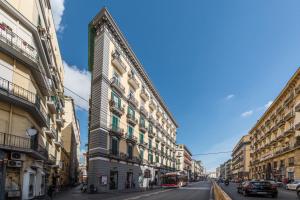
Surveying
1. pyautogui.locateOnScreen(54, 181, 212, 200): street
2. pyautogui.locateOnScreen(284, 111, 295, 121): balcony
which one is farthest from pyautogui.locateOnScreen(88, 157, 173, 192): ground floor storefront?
pyautogui.locateOnScreen(284, 111, 295, 121): balcony

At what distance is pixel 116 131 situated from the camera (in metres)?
39.3

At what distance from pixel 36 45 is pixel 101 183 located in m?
17.6

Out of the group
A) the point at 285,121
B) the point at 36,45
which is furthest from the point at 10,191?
the point at 285,121

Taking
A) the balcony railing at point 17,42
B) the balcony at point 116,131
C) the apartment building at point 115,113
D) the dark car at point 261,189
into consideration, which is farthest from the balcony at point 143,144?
the balcony railing at point 17,42

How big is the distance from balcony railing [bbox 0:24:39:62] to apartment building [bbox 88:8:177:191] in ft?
49.9

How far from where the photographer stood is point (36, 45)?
2402 cm

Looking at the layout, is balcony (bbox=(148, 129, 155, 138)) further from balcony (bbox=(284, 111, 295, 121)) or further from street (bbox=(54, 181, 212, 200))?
street (bbox=(54, 181, 212, 200))

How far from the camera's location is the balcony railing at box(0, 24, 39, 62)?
63.8 feet

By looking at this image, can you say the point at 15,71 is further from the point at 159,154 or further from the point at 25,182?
the point at 159,154

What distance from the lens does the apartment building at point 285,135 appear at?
47.4 meters

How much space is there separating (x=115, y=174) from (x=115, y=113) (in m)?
7.93

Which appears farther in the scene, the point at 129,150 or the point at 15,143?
the point at 129,150

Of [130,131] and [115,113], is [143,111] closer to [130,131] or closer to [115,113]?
[130,131]

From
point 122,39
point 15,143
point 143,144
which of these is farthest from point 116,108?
point 15,143
